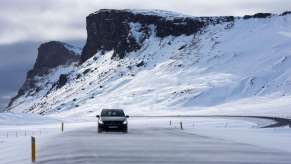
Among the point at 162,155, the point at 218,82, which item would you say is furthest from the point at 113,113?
the point at 218,82

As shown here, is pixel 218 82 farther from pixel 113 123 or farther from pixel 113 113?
pixel 113 123

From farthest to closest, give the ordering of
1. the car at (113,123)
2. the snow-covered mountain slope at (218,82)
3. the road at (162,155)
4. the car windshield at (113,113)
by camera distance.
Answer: the snow-covered mountain slope at (218,82)
the car windshield at (113,113)
the car at (113,123)
the road at (162,155)

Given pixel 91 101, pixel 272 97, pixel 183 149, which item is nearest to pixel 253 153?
pixel 183 149

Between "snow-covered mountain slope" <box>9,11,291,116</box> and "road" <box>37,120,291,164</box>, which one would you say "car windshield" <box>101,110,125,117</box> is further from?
"snow-covered mountain slope" <box>9,11,291,116</box>

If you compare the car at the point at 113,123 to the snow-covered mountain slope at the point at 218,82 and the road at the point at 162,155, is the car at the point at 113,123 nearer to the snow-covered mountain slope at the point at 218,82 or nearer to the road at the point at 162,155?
the road at the point at 162,155

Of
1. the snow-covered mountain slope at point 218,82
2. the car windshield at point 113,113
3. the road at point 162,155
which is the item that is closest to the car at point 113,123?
the car windshield at point 113,113

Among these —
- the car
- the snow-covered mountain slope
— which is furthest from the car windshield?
the snow-covered mountain slope

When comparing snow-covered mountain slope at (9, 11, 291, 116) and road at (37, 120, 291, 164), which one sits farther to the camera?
snow-covered mountain slope at (9, 11, 291, 116)

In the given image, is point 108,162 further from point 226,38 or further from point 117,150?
point 226,38

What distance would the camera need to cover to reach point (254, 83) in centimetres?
15738

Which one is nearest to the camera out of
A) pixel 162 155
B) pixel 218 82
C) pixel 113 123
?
pixel 162 155

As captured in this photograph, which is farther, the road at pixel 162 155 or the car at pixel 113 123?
the car at pixel 113 123

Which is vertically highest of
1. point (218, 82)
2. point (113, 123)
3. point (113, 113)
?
point (218, 82)

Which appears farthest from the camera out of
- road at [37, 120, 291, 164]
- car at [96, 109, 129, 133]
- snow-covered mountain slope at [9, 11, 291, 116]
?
snow-covered mountain slope at [9, 11, 291, 116]
